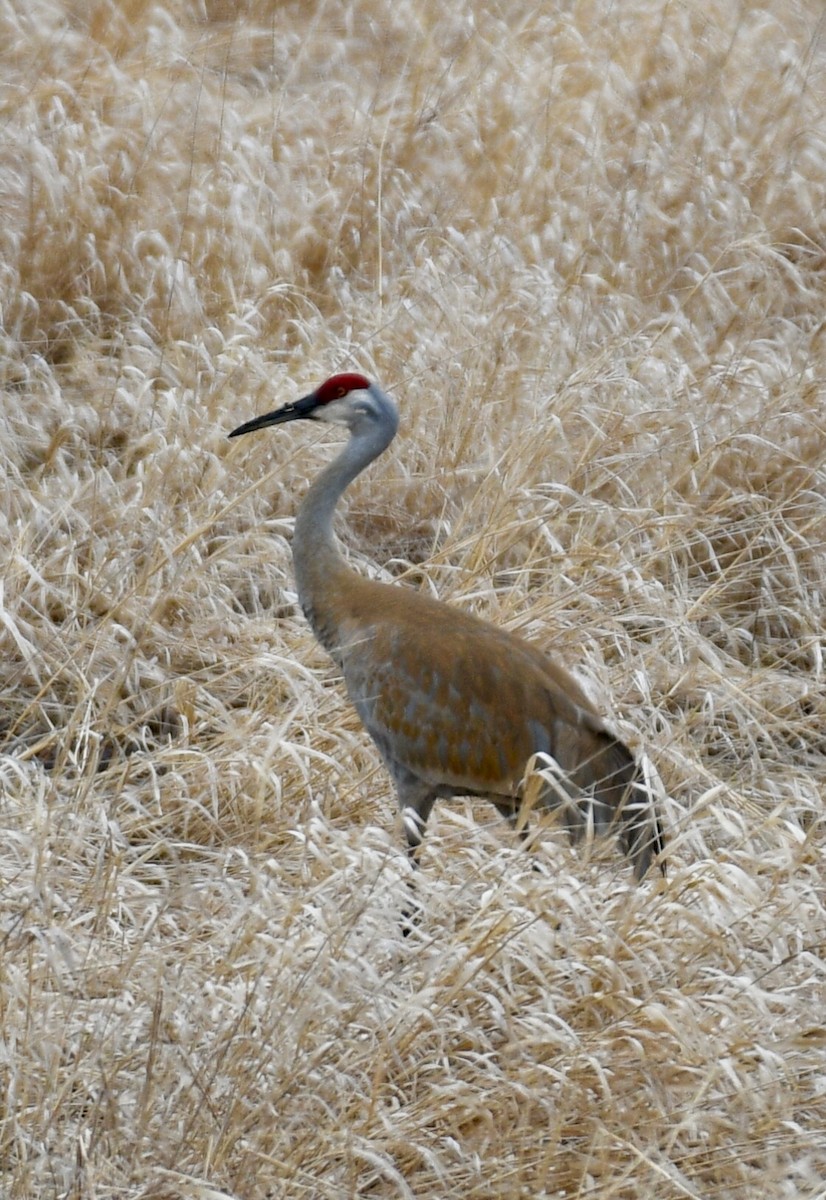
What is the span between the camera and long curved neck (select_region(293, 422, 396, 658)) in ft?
13.1

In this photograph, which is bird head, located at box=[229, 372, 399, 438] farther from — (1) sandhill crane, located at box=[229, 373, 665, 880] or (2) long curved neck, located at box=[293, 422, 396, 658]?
(1) sandhill crane, located at box=[229, 373, 665, 880]

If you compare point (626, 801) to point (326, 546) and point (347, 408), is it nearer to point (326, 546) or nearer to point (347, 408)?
point (326, 546)

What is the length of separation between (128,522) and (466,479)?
43.7 inches

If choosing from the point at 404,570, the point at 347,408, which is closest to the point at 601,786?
the point at 347,408

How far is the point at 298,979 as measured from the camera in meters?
2.85

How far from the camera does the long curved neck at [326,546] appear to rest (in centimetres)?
400

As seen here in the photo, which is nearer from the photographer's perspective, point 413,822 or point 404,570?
point 413,822

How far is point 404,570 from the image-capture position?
205 inches

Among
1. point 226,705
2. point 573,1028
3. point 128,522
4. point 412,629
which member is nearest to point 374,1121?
point 573,1028

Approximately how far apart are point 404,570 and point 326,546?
Result: 1136 millimetres

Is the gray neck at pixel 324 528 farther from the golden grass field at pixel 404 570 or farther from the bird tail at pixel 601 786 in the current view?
the bird tail at pixel 601 786

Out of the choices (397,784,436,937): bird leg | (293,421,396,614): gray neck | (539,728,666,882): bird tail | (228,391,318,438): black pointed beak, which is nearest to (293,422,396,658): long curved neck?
(293,421,396,614): gray neck

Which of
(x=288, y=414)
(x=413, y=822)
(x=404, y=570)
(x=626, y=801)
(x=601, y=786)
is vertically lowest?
(x=404, y=570)

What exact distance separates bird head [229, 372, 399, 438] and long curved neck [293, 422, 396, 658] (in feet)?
0.07
